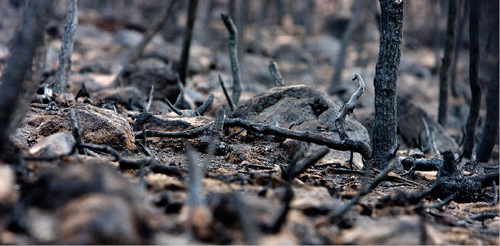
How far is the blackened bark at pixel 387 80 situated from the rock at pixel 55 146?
310 cm

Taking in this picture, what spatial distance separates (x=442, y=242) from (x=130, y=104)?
230 inches

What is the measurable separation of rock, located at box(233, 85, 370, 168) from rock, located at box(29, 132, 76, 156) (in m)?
2.72

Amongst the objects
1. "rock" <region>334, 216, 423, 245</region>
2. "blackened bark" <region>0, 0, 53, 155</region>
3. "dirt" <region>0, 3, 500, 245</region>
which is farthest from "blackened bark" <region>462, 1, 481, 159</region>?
"blackened bark" <region>0, 0, 53, 155</region>

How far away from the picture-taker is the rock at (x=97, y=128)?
4492 millimetres

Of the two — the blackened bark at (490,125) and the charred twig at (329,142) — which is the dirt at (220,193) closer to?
the charred twig at (329,142)

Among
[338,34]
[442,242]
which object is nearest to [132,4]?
[338,34]

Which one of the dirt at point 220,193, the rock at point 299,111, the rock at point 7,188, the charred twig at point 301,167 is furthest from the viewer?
the rock at point 299,111

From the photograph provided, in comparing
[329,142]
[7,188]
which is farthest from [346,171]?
[7,188]

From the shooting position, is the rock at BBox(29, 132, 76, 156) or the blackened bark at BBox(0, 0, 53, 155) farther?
the rock at BBox(29, 132, 76, 156)

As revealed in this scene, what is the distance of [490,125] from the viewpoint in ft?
23.0

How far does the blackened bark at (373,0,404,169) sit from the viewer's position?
4.79 meters

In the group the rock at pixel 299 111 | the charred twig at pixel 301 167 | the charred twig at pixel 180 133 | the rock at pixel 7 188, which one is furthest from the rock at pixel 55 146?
the rock at pixel 299 111

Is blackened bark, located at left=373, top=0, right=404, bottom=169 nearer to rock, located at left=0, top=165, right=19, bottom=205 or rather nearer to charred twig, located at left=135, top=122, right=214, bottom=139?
charred twig, located at left=135, top=122, right=214, bottom=139

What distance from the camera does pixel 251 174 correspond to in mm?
3633
